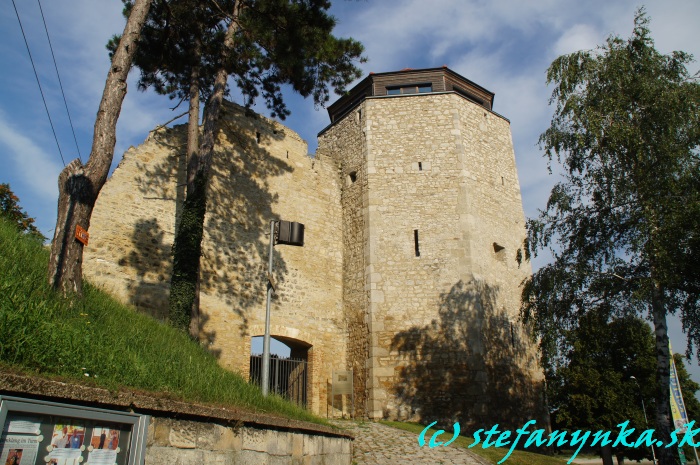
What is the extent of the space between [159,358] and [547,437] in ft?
38.5

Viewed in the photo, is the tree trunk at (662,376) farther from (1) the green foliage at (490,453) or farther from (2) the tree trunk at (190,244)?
(2) the tree trunk at (190,244)

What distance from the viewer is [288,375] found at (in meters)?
13.3

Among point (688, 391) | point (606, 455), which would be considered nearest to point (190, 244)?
point (606, 455)

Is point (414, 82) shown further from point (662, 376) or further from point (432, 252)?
point (662, 376)

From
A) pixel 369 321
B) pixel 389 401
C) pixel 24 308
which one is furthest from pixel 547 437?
pixel 24 308

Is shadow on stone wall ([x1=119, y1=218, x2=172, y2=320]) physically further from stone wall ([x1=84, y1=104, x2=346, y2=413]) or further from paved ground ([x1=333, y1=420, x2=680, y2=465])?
paved ground ([x1=333, y1=420, x2=680, y2=465])

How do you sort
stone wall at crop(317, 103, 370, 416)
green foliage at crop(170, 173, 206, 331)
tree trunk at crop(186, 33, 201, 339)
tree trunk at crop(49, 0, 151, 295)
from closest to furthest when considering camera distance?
tree trunk at crop(49, 0, 151, 295) → green foliage at crop(170, 173, 206, 331) → tree trunk at crop(186, 33, 201, 339) → stone wall at crop(317, 103, 370, 416)

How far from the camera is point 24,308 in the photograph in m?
4.11

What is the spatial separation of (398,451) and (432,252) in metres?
5.69

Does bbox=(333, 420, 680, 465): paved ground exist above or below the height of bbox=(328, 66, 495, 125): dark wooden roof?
below

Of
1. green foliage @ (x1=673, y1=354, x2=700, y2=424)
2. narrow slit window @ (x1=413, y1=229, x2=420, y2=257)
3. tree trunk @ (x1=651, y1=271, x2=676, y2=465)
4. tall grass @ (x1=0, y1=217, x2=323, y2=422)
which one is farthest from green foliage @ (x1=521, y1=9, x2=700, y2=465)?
green foliage @ (x1=673, y1=354, x2=700, y2=424)

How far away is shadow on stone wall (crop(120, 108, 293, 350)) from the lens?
1148 cm

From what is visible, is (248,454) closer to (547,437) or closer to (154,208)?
(154,208)

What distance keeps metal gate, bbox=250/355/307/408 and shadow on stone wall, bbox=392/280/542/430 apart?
7.99 feet
